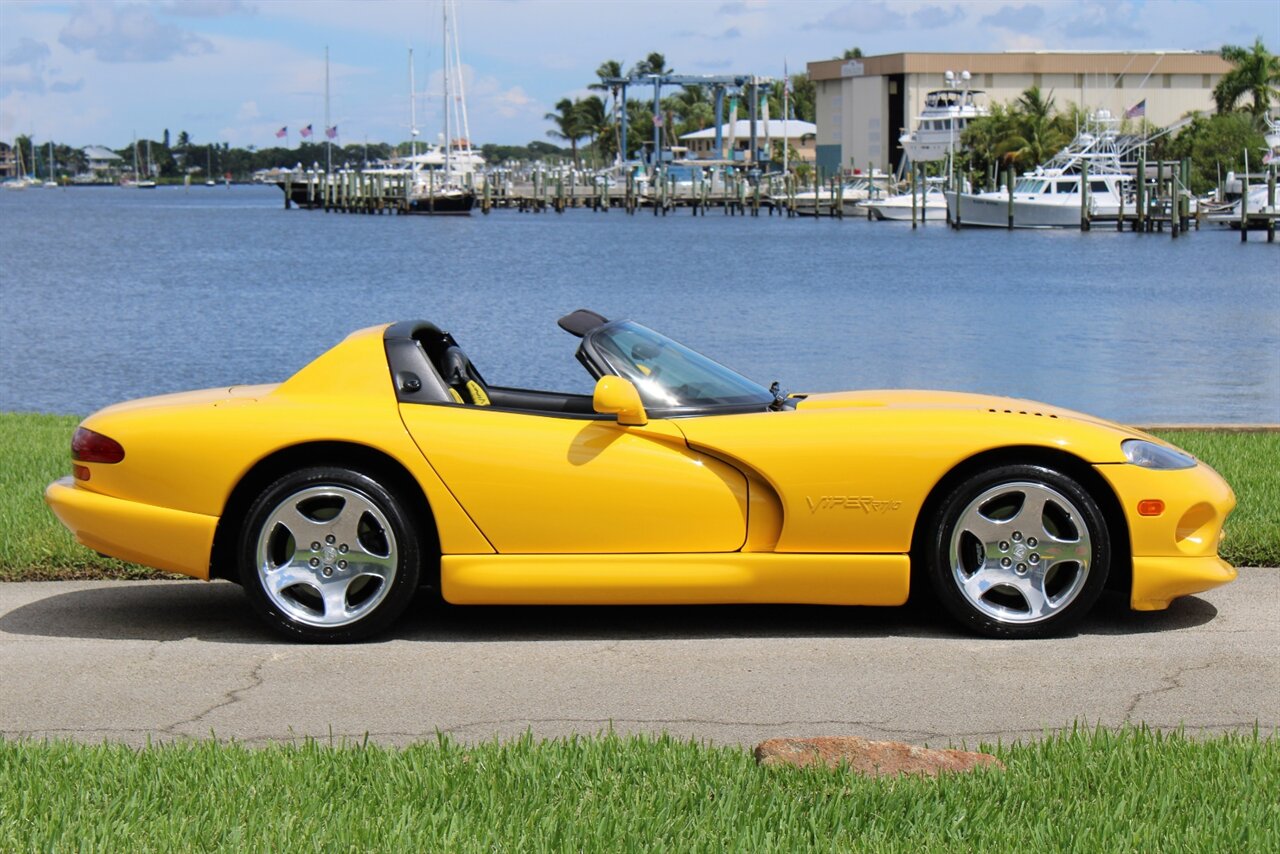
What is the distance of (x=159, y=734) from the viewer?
15.8ft

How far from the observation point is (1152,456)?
5977mm

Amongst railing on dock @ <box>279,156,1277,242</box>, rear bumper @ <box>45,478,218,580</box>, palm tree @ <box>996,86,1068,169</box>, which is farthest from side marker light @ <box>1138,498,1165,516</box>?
palm tree @ <box>996,86,1068,169</box>

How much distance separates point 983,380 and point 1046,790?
1919 centimetres

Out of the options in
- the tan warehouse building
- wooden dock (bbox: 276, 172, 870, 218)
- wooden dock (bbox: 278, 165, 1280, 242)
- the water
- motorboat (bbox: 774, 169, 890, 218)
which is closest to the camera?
the water

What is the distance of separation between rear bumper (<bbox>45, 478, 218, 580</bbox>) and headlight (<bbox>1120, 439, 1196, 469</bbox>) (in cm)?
344

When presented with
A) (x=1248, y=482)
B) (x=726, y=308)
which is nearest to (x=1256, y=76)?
(x=726, y=308)

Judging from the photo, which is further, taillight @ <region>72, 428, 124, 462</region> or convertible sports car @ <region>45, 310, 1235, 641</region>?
taillight @ <region>72, 428, 124, 462</region>

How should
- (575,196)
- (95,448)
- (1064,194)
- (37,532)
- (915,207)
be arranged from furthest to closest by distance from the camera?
(575,196) → (915,207) → (1064,194) → (37,532) → (95,448)

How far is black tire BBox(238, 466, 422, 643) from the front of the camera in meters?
5.85

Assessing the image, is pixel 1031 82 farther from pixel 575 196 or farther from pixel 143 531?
pixel 143 531

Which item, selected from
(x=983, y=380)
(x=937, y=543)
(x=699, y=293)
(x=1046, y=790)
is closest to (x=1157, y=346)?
(x=983, y=380)

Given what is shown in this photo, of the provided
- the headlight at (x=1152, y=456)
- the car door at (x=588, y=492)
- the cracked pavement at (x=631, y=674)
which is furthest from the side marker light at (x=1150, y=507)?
the car door at (x=588, y=492)

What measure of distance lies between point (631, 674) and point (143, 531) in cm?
198

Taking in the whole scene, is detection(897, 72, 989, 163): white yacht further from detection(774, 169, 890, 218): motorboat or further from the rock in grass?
the rock in grass
